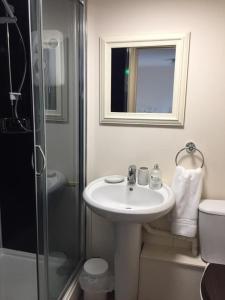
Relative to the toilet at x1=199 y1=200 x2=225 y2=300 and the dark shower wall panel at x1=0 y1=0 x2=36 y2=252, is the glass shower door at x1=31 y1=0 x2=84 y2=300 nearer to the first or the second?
the dark shower wall panel at x1=0 y1=0 x2=36 y2=252

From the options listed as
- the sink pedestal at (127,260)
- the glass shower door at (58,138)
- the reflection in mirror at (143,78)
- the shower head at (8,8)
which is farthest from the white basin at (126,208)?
the shower head at (8,8)

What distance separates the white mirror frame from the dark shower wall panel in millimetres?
537

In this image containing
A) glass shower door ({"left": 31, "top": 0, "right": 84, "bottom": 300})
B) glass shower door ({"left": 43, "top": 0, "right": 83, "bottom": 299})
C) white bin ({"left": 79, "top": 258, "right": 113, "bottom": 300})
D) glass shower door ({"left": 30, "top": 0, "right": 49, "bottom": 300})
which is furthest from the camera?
white bin ({"left": 79, "top": 258, "right": 113, "bottom": 300})

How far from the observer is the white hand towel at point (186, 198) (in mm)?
1648

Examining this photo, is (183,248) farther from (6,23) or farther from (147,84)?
(6,23)

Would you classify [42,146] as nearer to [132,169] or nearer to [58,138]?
[58,138]

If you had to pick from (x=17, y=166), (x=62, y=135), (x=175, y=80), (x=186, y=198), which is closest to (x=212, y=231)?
(x=186, y=198)

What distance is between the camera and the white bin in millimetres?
1771

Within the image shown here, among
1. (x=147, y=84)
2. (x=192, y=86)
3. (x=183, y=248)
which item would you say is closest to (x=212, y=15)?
(x=192, y=86)

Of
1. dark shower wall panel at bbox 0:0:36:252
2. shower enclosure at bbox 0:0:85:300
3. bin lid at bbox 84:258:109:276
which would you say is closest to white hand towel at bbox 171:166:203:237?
bin lid at bbox 84:258:109:276

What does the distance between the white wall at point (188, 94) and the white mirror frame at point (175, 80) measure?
0.13ft

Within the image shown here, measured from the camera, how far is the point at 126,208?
157 centimetres

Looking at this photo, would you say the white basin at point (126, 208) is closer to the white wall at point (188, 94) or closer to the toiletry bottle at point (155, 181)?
the toiletry bottle at point (155, 181)

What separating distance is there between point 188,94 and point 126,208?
84 centimetres
